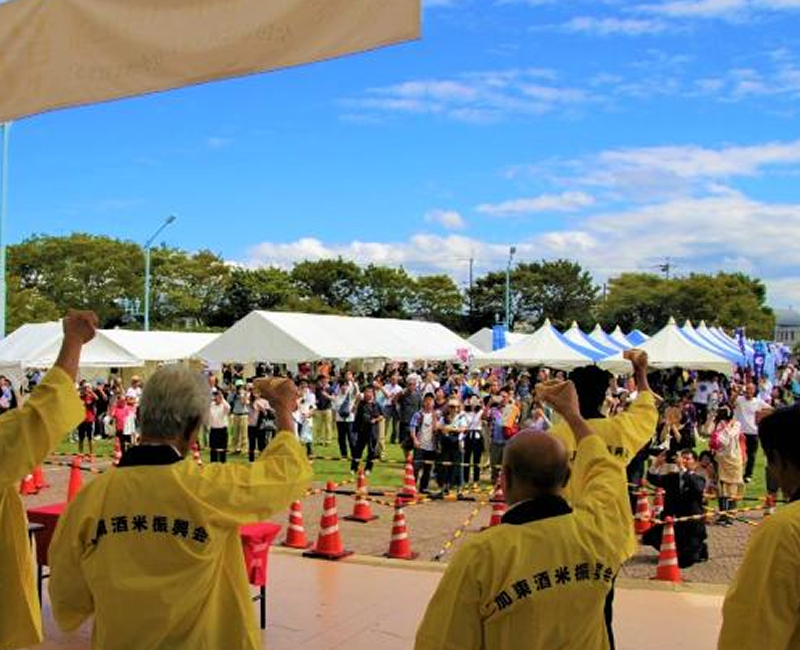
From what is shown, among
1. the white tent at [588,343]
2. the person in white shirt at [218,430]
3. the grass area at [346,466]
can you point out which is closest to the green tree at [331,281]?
the white tent at [588,343]

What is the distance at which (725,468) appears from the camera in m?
12.9

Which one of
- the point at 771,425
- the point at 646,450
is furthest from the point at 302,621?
the point at 646,450

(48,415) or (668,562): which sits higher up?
(48,415)

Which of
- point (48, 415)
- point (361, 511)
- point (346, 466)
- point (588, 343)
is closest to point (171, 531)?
point (48, 415)

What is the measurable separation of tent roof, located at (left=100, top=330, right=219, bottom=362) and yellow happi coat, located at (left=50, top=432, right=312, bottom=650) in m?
26.1

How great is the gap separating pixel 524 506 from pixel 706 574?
26.4ft

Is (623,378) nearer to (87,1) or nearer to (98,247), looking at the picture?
(87,1)

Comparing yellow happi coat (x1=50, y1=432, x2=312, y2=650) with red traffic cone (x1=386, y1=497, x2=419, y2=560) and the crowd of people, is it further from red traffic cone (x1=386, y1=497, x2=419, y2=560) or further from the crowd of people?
red traffic cone (x1=386, y1=497, x2=419, y2=560)

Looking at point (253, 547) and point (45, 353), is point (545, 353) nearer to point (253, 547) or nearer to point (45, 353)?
point (45, 353)

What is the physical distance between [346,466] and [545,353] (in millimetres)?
10697

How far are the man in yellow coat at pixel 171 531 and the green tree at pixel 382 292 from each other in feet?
244

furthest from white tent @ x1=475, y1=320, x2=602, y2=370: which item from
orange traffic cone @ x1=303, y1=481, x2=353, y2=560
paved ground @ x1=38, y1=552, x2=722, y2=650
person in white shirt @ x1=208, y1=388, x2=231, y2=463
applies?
paved ground @ x1=38, y1=552, x2=722, y2=650

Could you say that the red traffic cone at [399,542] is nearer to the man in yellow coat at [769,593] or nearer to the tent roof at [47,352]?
the man in yellow coat at [769,593]

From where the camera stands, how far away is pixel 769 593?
2211mm
